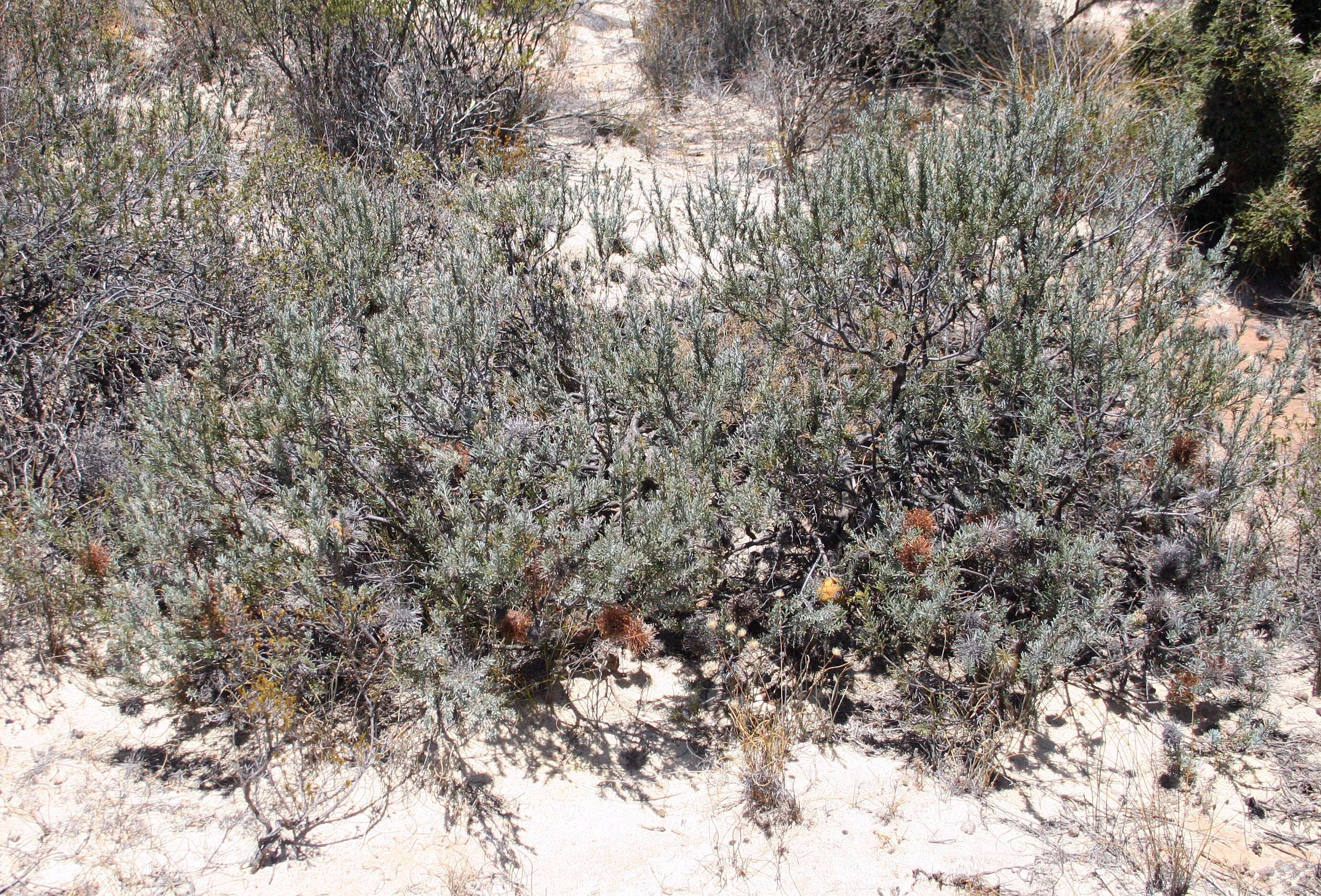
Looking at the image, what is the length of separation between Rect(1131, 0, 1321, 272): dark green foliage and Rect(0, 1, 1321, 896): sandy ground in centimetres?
349

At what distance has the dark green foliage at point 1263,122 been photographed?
5508 mm

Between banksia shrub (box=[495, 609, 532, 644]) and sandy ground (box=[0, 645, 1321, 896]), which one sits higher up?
banksia shrub (box=[495, 609, 532, 644])

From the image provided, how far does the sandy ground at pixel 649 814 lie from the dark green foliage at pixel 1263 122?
11.4 ft

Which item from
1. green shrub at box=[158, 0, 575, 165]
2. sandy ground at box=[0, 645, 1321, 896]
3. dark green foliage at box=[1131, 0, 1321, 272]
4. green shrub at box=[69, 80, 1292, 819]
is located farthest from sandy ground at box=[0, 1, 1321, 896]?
green shrub at box=[158, 0, 575, 165]

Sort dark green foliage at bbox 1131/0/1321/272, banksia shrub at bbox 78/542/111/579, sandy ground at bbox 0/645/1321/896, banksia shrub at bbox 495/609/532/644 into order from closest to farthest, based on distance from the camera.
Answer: sandy ground at bbox 0/645/1321/896
banksia shrub at bbox 495/609/532/644
banksia shrub at bbox 78/542/111/579
dark green foliage at bbox 1131/0/1321/272

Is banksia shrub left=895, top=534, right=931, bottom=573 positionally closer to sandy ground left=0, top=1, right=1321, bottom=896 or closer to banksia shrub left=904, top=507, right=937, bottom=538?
banksia shrub left=904, top=507, right=937, bottom=538

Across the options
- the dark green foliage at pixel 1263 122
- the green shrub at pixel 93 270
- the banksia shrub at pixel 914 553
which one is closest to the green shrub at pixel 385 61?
the green shrub at pixel 93 270

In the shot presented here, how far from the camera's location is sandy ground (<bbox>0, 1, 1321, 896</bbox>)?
2.74 meters

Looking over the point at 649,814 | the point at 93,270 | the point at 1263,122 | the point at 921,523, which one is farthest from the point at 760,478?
the point at 1263,122

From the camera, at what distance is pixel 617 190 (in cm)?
468

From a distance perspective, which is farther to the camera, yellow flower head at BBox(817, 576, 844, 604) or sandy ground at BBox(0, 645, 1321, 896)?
yellow flower head at BBox(817, 576, 844, 604)

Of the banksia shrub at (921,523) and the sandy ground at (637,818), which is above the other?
the banksia shrub at (921,523)

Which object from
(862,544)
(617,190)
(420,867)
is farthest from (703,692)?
(617,190)

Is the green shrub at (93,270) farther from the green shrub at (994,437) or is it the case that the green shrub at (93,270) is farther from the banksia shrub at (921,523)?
the banksia shrub at (921,523)
